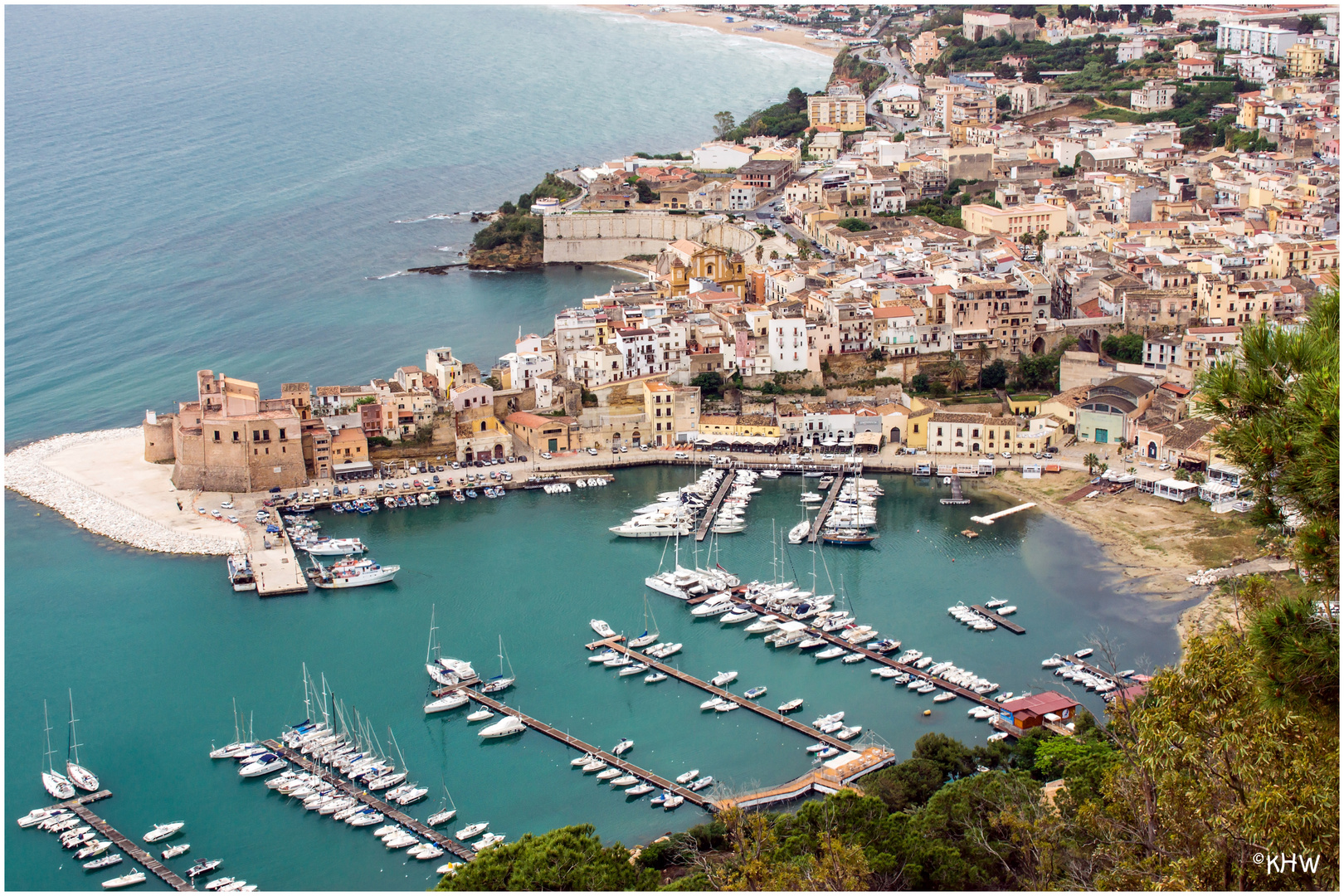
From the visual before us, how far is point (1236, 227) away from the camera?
30812 millimetres

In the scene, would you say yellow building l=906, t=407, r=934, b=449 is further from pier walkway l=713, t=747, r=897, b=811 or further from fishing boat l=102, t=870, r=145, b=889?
fishing boat l=102, t=870, r=145, b=889

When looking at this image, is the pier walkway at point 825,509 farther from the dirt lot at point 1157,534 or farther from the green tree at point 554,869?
the green tree at point 554,869

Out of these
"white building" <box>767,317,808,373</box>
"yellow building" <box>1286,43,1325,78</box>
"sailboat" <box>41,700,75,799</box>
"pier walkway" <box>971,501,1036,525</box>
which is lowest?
"sailboat" <box>41,700,75,799</box>

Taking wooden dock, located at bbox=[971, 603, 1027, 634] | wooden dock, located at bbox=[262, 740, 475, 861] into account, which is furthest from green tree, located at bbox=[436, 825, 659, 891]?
wooden dock, located at bbox=[971, 603, 1027, 634]

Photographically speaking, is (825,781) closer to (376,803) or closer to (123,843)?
(376,803)

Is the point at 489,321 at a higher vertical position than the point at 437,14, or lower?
lower

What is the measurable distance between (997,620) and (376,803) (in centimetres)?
797

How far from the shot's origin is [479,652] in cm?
Result: 1786

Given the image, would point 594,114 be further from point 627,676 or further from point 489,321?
point 627,676

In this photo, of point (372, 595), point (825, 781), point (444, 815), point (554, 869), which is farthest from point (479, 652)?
point (554, 869)

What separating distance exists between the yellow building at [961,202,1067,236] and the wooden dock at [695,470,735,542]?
487 inches

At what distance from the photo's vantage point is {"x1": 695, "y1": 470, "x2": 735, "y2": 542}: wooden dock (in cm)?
2139

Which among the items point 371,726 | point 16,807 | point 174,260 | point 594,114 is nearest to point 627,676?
point 371,726

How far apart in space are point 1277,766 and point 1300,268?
2412cm
